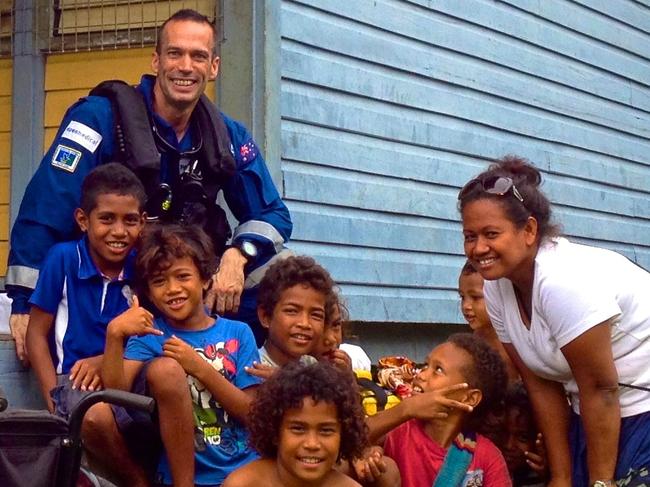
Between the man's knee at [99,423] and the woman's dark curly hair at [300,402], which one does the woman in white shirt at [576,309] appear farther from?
the man's knee at [99,423]

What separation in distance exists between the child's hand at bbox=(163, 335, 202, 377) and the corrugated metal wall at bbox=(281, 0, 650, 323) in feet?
7.82

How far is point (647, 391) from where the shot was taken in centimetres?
436

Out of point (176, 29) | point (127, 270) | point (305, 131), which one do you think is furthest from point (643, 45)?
point (127, 270)

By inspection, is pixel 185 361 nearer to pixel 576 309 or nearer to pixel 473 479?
pixel 473 479

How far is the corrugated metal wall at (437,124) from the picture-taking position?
6566mm

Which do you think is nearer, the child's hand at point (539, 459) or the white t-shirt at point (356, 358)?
the child's hand at point (539, 459)

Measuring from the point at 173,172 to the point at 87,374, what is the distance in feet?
3.55

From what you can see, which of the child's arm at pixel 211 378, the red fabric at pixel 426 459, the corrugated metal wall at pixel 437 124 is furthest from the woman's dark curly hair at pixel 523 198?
the corrugated metal wall at pixel 437 124

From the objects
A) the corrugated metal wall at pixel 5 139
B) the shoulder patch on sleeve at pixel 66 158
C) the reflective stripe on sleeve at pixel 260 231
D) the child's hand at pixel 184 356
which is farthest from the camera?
the corrugated metal wall at pixel 5 139

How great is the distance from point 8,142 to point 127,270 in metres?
2.57

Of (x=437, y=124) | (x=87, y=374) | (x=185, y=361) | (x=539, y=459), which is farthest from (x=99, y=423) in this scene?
(x=437, y=124)

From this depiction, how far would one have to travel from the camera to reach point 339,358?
183 inches

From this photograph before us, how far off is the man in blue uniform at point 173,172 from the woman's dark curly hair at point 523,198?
96 centimetres

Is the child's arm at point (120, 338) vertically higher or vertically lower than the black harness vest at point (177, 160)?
lower
